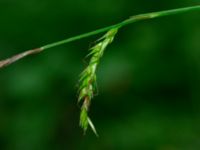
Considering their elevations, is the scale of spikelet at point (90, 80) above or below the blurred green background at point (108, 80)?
above

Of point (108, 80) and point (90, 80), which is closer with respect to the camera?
point (90, 80)

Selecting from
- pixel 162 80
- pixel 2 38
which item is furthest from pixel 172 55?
pixel 2 38

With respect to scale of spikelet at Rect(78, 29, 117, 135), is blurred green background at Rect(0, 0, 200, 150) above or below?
below

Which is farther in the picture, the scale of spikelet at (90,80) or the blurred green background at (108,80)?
the blurred green background at (108,80)

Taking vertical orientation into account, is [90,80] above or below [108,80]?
above

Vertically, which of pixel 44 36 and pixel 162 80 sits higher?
pixel 44 36

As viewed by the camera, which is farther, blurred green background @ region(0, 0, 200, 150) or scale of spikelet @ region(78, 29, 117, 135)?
blurred green background @ region(0, 0, 200, 150)

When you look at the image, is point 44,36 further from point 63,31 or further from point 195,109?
point 195,109

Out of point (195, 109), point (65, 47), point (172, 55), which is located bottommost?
point (195, 109)
